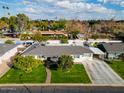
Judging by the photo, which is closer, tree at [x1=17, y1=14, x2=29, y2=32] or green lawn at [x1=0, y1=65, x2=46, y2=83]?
green lawn at [x1=0, y1=65, x2=46, y2=83]

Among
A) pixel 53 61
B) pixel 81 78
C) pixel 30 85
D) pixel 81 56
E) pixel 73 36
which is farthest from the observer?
pixel 73 36

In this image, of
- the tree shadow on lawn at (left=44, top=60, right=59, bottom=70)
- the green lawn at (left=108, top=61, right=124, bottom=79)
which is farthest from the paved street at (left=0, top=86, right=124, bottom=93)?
the tree shadow on lawn at (left=44, top=60, right=59, bottom=70)

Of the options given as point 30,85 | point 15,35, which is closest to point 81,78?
point 30,85

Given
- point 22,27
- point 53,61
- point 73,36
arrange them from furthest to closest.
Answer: point 22,27, point 73,36, point 53,61

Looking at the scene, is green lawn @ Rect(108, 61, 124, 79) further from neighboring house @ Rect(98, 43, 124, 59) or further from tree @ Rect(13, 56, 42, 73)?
tree @ Rect(13, 56, 42, 73)

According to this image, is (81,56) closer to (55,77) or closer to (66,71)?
(66,71)
